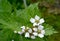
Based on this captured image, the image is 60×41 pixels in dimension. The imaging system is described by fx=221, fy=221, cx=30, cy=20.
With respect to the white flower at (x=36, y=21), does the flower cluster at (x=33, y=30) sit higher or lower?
lower

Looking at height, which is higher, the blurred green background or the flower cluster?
the blurred green background

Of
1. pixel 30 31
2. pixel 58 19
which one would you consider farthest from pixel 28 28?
pixel 58 19

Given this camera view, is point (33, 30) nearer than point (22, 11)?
Yes

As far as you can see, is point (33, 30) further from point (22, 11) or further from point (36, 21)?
point (22, 11)

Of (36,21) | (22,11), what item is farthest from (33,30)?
(22,11)

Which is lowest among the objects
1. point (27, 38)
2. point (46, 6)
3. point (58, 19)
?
point (27, 38)

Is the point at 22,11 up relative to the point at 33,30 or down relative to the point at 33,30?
up

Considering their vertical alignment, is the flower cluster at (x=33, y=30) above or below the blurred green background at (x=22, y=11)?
below

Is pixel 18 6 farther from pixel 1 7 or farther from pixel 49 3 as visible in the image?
pixel 1 7

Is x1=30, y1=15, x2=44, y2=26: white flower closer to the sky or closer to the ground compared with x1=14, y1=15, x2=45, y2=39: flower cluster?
closer to the sky

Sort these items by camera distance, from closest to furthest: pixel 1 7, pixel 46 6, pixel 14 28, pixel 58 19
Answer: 1. pixel 14 28
2. pixel 1 7
3. pixel 58 19
4. pixel 46 6

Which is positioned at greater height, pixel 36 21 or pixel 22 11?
pixel 22 11
